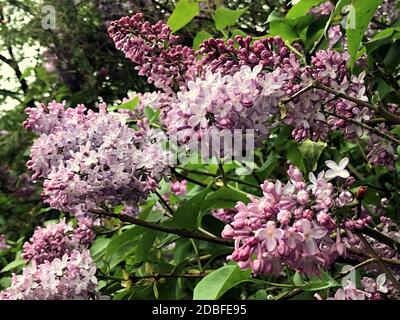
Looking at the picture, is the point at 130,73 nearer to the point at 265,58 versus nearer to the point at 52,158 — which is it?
the point at 52,158

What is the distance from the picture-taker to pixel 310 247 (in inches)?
36.3

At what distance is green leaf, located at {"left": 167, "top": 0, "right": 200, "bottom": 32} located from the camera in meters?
1.75

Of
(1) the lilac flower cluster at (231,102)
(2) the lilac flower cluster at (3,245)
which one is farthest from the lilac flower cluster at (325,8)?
(2) the lilac flower cluster at (3,245)

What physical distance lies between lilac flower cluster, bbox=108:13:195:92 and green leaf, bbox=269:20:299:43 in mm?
251

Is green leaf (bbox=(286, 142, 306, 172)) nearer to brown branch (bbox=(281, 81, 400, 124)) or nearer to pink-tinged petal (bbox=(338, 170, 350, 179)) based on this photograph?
brown branch (bbox=(281, 81, 400, 124))

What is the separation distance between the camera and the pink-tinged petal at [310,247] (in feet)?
3.02

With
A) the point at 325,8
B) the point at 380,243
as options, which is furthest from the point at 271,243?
the point at 325,8

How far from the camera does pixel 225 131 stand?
1172 millimetres

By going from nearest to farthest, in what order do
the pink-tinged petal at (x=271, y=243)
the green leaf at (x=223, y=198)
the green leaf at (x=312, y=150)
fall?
the pink-tinged petal at (x=271, y=243), the green leaf at (x=312, y=150), the green leaf at (x=223, y=198)

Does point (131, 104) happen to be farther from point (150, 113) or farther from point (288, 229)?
point (288, 229)

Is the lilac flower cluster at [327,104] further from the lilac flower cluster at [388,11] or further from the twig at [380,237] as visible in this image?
the lilac flower cluster at [388,11]

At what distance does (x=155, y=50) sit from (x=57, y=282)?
1.93 ft

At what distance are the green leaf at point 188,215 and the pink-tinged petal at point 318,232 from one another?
1.98 ft
